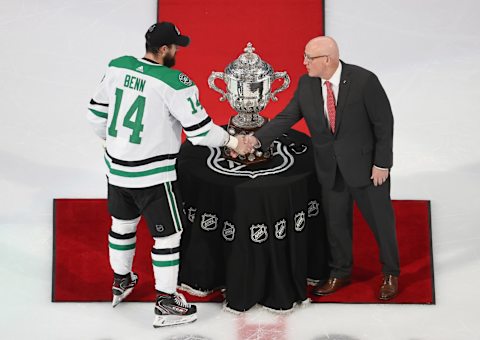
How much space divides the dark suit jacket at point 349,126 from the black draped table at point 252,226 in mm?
168

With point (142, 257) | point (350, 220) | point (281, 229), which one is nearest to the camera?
point (281, 229)

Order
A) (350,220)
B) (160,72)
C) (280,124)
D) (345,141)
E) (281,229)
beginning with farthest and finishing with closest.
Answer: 1. (350,220)
2. (280,124)
3. (281,229)
4. (345,141)
5. (160,72)

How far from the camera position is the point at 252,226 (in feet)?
18.4

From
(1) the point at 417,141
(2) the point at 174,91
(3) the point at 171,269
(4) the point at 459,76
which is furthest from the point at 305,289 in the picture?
(4) the point at 459,76

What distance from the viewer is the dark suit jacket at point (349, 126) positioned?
17.8 ft

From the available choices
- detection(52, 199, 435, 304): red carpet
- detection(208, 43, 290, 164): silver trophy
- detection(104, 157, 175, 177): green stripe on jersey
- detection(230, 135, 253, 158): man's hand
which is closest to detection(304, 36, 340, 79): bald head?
detection(208, 43, 290, 164): silver trophy

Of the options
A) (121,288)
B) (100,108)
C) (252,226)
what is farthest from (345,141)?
(121,288)

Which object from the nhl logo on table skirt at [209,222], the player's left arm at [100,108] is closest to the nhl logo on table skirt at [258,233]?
the nhl logo on table skirt at [209,222]

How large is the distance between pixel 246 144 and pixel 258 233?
47 cm

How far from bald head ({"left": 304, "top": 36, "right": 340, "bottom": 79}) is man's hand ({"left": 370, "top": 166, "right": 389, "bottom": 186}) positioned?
1.78ft

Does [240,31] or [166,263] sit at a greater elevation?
[240,31]

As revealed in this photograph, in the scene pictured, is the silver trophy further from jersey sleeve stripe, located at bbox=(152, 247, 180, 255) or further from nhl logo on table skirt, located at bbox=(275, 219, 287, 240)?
jersey sleeve stripe, located at bbox=(152, 247, 180, 255)

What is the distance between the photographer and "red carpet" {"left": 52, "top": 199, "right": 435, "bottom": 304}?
6000 mm

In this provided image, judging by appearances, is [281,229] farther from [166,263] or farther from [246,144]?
[166,263]
